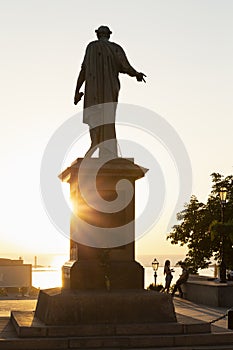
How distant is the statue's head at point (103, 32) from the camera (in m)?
16.8

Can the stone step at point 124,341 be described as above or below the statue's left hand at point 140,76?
below

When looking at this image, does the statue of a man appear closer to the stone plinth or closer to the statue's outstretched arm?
the statue's outstretched arm

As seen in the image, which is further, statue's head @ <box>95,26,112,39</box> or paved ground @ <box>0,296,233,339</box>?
statue's head @ <box>95,26,112,39</box>

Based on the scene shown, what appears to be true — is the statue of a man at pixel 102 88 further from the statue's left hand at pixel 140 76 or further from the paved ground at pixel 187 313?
the paved ground at pixel 187 313

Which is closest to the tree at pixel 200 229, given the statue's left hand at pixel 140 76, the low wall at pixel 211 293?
the low wall at pixel 211 293

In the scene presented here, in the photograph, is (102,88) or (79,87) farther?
(79,87)

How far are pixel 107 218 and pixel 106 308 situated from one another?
6.86 ft

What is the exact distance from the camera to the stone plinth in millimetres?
13859

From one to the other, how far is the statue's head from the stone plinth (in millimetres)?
6110

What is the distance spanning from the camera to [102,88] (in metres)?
16.4

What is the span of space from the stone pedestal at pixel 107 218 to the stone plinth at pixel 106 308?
0.70 meters

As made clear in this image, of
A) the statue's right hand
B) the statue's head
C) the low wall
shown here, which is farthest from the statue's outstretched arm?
the low wall

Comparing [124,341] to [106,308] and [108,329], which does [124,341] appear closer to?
[108,329]

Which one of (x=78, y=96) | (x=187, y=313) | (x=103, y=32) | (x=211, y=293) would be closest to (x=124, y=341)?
(x=78, y=96)
